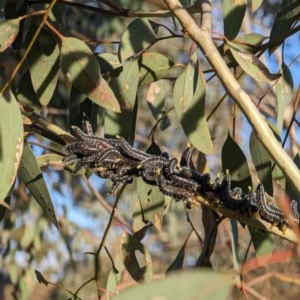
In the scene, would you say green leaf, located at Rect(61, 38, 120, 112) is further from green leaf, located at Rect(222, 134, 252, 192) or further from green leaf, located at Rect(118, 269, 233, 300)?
green leaf, located at Rect(118, 269, 233, 300)

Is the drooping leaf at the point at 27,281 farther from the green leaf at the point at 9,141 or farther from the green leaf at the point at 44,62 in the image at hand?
the green leaf at the point at 9,141

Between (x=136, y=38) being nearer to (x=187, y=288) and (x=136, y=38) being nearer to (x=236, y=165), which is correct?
(x=236, y=165)

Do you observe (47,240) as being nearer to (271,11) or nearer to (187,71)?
(271,11)

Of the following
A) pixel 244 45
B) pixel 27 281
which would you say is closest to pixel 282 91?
pixel 244 45

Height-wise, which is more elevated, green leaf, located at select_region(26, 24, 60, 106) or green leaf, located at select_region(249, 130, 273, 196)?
green leaf, located at select_region(26, 24, 60, 106)

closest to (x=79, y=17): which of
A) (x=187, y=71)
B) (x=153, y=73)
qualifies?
(x=153, y=73)

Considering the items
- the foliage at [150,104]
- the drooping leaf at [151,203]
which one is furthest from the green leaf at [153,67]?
the drooping leaf at [151,203]

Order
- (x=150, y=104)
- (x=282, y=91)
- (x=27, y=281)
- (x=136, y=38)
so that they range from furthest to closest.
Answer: (x=27, y=281)
(x=150, y=104)
(x=282, y=91)
(x=136, y=38)

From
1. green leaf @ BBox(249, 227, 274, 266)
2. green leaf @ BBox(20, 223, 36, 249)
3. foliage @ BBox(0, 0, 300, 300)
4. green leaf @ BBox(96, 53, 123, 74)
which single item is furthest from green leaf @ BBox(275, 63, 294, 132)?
green leaf @ BBox(20, 223, 36, 249)
